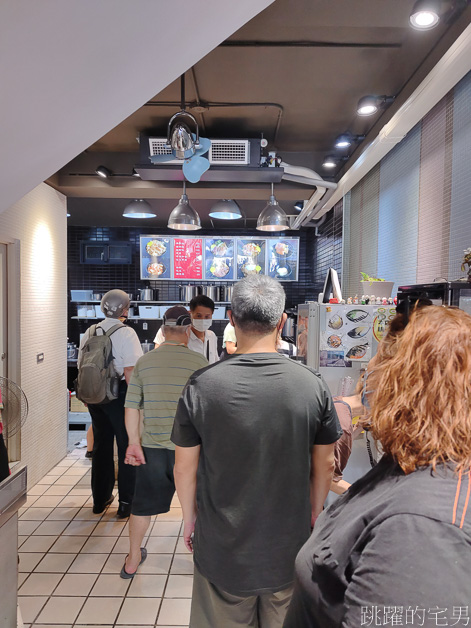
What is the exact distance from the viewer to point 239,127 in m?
4.07

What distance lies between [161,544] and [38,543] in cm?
86

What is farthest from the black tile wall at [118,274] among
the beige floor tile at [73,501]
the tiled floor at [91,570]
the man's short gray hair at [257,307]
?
the man's short gray hair at [257,307]

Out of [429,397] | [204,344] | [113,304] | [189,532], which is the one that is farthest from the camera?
[204,344]

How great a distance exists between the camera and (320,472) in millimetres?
1522

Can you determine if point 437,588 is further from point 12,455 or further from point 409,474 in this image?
point 12,455

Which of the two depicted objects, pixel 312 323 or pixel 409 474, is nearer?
pixel 409 474

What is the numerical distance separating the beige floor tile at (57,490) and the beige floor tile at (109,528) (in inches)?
27.9

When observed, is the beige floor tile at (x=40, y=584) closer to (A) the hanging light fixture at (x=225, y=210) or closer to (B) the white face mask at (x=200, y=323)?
(B) the white face mask at (x=200, y=323)

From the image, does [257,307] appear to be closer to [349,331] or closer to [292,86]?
[349,331]

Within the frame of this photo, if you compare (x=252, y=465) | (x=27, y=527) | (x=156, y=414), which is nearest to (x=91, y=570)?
(x=27, y=527)


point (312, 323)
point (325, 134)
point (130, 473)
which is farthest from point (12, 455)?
point (325, 134)

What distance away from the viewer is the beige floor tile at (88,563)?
2665 millimetres

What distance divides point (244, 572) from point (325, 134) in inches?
158

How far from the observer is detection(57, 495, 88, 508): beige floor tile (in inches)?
139
